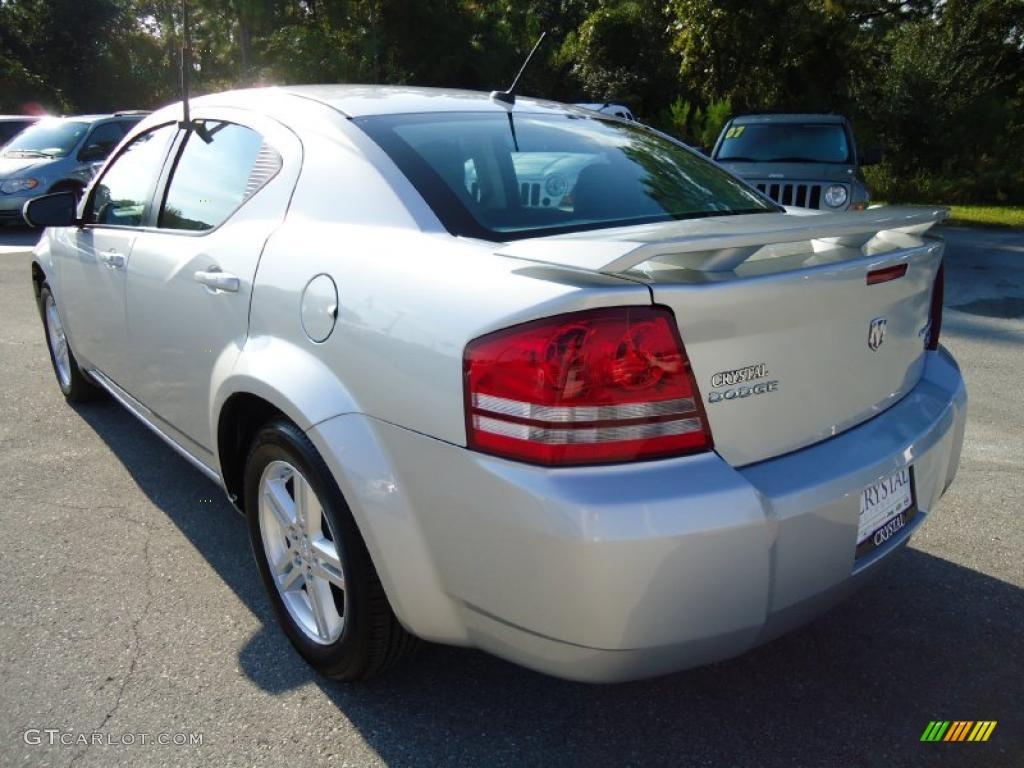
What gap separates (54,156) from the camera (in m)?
12.9

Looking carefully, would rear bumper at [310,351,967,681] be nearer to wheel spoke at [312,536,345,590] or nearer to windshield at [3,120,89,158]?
wheel spoke at [312,536,345,590]

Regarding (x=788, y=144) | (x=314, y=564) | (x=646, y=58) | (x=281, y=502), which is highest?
(x=646, y=58)

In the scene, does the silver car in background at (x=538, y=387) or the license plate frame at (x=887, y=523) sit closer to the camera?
the silver car in background at (x=538, y=387)

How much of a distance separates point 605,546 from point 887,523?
2.97 feet

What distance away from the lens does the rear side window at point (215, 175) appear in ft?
9.26

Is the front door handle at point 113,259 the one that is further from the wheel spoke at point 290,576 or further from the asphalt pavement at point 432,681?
the wheel spoke at point 290,576

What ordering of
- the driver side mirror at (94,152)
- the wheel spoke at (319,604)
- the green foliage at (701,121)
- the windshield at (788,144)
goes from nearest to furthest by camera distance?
the wheel spoke at (319,604), the windshield at (788,144), the driver side mirror at (94,152), the green foliage at (701,121)

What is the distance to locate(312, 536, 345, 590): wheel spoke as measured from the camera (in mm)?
2311

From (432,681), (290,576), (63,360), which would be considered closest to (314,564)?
(290,576)

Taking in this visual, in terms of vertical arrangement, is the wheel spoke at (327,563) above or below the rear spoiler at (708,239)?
below

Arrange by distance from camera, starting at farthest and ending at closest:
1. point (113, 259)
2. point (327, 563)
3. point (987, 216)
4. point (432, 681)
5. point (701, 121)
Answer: point (701, 121), point (987, 216), point (113, 259), point (432, 681), point (327, 563)

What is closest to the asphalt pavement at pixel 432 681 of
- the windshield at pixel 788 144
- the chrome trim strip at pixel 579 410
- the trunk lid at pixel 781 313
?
the trunk lid at pixel 781 313

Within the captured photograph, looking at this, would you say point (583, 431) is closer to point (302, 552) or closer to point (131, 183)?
point (302, 552)

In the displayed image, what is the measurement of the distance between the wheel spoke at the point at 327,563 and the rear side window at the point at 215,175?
115 cm
